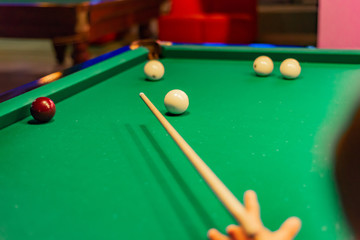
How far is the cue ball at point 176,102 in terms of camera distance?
4.94ft

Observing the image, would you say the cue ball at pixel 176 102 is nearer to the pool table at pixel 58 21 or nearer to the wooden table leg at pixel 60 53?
the pool table at pixel 58 21

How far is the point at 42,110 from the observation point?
144 centimetres

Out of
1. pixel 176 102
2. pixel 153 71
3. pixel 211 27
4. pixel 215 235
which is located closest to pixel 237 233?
pixel 215 235

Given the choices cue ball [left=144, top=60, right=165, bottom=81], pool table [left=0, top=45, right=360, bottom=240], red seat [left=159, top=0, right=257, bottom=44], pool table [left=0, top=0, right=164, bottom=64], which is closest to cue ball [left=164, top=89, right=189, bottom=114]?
pool table [left=0, top=45, right=360, bottom=240]

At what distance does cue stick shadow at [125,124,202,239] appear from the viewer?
32.4 inches

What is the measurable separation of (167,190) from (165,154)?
225 mm

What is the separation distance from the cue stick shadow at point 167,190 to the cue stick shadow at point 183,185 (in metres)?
0.03

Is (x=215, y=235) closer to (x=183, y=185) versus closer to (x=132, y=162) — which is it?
(x=183, y=185)

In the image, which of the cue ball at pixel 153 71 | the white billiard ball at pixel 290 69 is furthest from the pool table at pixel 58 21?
the white billiard ball at pixel 290 69

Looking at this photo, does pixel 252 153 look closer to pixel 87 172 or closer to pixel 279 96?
pixel 87 172

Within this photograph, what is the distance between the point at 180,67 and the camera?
2311mm

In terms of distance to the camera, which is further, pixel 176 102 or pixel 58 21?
pixel 58 21

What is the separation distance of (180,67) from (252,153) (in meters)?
1.20

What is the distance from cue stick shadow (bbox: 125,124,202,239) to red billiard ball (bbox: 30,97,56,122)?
29 centimetres
